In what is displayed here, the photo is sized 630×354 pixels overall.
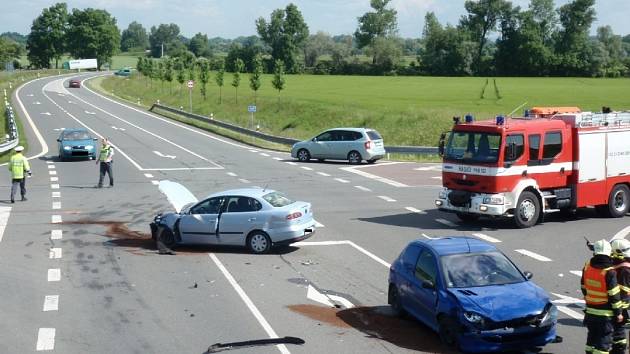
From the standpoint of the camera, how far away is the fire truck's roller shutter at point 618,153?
69.5ft

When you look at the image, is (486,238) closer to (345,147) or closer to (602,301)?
(602,301)

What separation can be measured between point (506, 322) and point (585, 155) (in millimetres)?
12059

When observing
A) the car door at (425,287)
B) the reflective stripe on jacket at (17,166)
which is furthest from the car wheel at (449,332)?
the reflective stripe on jacket at (17,166)

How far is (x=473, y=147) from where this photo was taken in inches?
774

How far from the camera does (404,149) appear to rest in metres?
38.7

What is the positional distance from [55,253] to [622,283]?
474 inches

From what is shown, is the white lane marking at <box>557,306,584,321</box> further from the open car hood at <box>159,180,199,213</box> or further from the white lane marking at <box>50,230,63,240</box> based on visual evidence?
the white lane marking at <box>50,230,63,240</box>

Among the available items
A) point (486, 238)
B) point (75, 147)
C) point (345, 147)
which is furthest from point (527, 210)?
point (75, 147)

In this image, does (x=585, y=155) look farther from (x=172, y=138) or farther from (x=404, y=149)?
(x=172, y=138)

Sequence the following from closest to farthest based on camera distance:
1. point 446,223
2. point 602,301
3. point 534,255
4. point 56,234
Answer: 1. point 602,301
2. point 534,255
3. point 56,234
4. point 446,223

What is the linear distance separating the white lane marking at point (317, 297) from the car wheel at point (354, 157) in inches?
875

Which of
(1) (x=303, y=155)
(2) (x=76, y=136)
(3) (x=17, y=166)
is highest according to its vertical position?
(2) (x=76, y=136)

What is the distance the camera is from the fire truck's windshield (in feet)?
63.3

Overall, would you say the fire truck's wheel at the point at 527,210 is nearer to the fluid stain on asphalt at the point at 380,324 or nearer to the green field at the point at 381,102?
the fluid stain on asphalt at the point at 380,324
